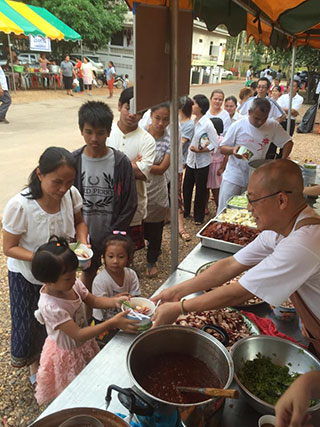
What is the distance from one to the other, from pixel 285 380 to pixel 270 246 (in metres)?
0.64

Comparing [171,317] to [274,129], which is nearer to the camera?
[171,317]

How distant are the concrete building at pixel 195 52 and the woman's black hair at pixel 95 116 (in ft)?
68.8

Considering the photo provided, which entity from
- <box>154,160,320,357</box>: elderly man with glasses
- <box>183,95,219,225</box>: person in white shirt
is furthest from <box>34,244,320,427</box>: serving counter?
<box>183,95,219,225</box>: person in white shirt

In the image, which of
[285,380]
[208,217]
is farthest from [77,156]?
[208,217]

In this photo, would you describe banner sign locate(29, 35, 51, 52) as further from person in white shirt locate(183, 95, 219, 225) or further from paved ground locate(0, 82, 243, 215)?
person in white shirt locate(183, 95, 219, 225)

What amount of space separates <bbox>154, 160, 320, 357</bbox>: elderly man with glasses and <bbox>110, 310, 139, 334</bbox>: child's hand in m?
0.16

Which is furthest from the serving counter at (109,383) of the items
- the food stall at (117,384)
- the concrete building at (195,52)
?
the concrete building at (195,52)

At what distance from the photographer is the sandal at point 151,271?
418 centimetres

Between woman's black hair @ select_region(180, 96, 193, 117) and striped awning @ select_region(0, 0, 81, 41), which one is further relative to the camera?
striped awning @ select_region(0, 0, 81, 41)

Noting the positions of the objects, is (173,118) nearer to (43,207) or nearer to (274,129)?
(43,207)

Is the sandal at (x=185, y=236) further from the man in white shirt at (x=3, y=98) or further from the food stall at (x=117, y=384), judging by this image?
the man in white shirt at (x=3, y=98)

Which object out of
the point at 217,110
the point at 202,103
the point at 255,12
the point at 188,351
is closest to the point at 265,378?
the point at 188,351

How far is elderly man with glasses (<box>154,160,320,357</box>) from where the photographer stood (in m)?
1.39

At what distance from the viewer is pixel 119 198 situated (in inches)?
112
